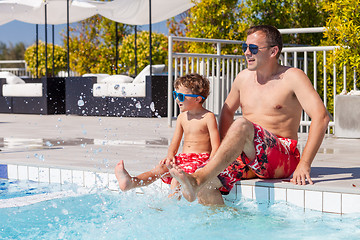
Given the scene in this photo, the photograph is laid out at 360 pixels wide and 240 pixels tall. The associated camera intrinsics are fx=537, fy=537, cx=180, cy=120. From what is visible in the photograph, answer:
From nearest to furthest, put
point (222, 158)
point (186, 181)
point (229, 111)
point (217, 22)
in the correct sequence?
1. point (186, 181)
2. point (222, 158)
3. point (229, 111)
4. point (217, 22)

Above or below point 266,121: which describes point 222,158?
below

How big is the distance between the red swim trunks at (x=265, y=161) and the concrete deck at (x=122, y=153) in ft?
0.26

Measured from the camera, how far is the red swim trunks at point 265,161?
3.12 m

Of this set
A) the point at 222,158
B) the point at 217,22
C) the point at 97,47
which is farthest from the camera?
the point at 97,47

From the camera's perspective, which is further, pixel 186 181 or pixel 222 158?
pixel 222 158

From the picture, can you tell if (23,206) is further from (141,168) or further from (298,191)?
(298,191)

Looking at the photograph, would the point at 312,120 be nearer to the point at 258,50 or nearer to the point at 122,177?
the point at 258,50

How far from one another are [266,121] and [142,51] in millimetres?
17624

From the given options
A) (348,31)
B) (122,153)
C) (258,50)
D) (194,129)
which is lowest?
(122,153)

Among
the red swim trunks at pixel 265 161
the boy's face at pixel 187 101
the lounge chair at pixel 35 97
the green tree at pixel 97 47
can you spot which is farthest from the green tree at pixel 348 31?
the green tree at pixel 97 47

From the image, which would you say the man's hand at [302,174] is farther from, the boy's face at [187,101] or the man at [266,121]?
the boy's face at [187,101]

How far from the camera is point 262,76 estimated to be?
3422mm

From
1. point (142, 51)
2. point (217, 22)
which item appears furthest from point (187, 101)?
point (142, 51)

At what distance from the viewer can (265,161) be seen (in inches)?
126
